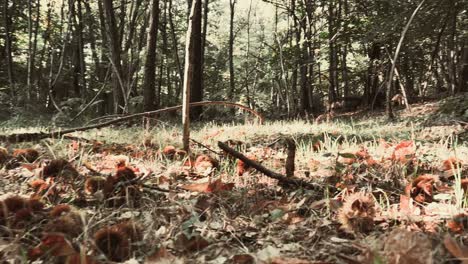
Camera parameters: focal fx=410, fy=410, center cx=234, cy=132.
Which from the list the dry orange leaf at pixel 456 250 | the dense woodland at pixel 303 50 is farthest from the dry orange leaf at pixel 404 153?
the dense woodland at pixel 303 50

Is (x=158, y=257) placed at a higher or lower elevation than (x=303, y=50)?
lower

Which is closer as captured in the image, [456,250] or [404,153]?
[456,250]

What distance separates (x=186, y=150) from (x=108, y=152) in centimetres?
69

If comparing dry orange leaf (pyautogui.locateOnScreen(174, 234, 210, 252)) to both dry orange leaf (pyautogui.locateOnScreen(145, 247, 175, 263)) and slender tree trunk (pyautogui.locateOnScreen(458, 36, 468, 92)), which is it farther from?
slender tree trunk (pyautogui.locateOnScreen(458, 36, 468, 92))

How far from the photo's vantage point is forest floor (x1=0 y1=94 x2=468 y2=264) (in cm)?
140

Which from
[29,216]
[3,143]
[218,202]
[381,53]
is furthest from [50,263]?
[381,53]

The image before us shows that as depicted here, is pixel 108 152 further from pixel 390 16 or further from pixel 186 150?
pixel 390 16

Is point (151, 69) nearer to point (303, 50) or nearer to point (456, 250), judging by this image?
point (303, 50)

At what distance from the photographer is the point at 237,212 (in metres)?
2.01

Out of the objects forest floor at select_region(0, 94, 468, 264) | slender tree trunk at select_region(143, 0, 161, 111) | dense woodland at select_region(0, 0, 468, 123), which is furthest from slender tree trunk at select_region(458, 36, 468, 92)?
forest floor at select_region(0, 94, 468, 264)

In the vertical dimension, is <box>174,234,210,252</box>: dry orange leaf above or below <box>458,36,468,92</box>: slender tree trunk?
below

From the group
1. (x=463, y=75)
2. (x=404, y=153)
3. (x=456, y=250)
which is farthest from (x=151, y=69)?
(x=456, y=250)

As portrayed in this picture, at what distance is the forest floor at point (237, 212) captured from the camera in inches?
55.2

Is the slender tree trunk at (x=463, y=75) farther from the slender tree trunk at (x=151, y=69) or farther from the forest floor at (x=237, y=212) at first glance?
Answer: the forest floor at (x=237, y=212)
